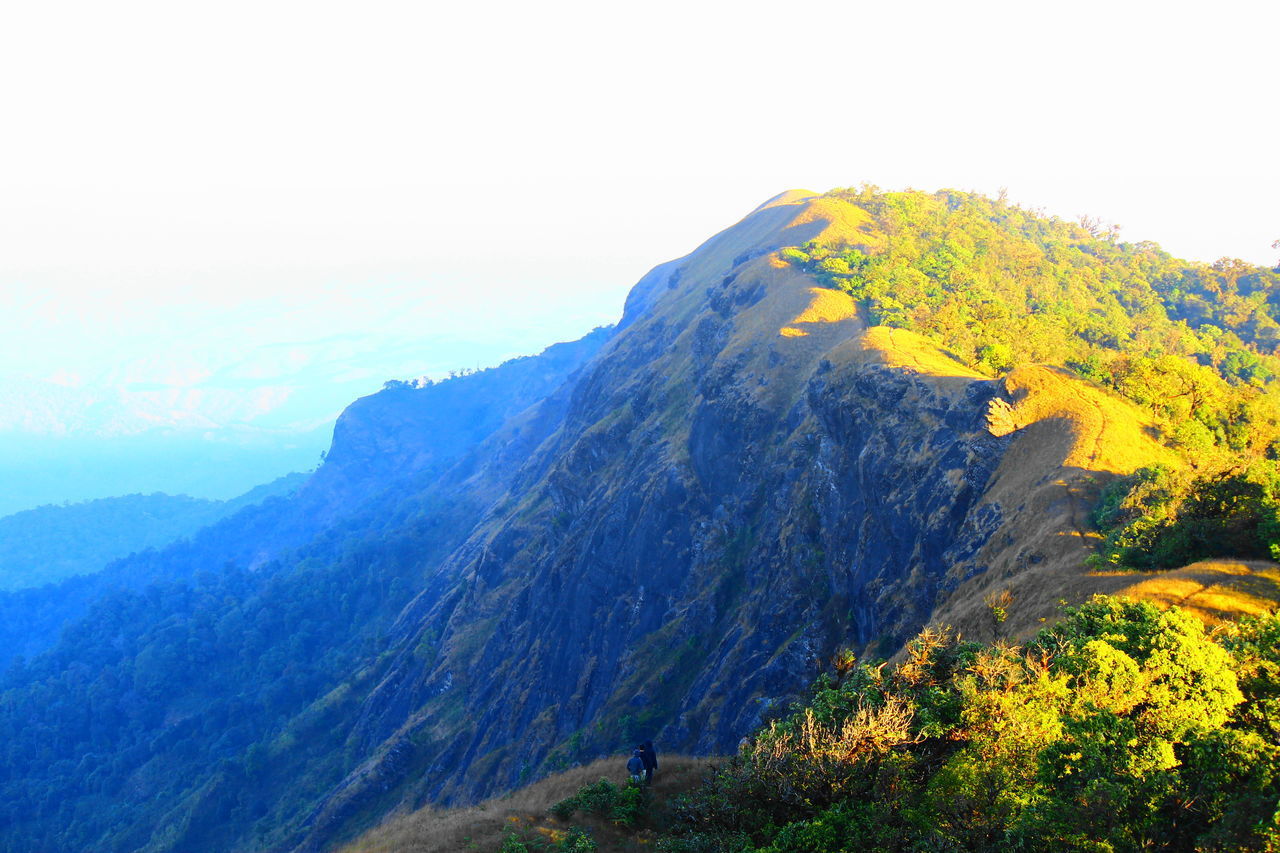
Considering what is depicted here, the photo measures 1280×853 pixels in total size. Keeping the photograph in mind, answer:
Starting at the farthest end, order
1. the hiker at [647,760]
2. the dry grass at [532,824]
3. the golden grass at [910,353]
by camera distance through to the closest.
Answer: the golden grass at [910,353]
the hiker at [647,760]
the dry grass at [532,824]

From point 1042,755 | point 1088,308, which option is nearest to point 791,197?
point 1088,308

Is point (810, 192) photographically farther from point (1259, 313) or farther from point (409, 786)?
point (409, 786)

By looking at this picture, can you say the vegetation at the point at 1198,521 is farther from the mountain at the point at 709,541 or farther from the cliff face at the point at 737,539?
the cliff face at the point at 737,539

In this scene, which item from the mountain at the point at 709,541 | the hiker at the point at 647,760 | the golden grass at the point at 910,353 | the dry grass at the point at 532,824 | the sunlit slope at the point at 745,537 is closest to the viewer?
the dry grass at the point at 532,824

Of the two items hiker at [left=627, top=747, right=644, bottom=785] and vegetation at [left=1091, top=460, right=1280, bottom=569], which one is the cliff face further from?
hiker at [left=627, top=747, right=644, bottom=785]

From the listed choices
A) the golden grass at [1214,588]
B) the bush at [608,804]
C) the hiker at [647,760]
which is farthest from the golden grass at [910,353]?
the bush at [608,804]

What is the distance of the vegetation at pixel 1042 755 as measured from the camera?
42.9ft

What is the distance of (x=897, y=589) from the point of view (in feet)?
119

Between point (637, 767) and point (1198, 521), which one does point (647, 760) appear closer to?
point (637, 767)

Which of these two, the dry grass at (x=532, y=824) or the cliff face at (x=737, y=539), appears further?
the cliff face at (x=737, y=539)

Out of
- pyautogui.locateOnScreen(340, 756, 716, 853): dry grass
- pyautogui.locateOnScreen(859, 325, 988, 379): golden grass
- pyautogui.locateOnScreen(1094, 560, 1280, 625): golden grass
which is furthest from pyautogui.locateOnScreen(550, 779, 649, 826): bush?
pyautogui.locateOnScreen(859, 325, 988, 379): golden grass

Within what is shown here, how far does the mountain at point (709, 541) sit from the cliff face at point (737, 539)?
0.23 m

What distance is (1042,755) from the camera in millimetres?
14703

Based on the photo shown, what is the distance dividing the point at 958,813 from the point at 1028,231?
115 metres
